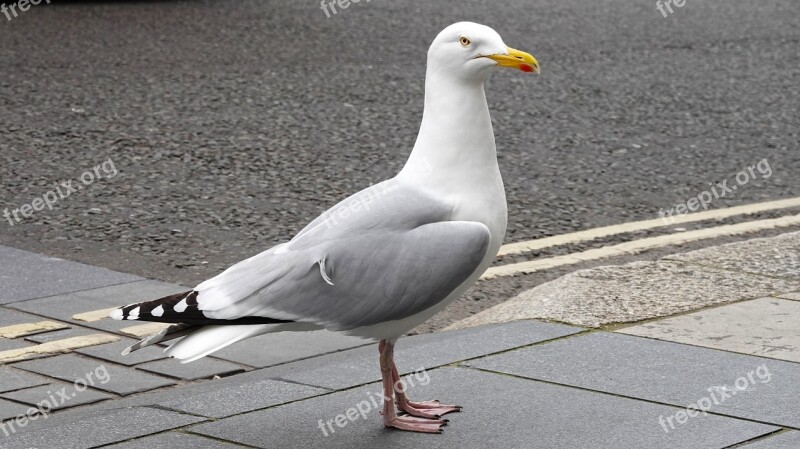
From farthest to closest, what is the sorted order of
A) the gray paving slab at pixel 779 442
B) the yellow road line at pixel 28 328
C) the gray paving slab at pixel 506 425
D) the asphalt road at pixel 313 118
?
the asphalt road at pixel 313 118 < the yellow road line at pixel 28 328 < the gray paving slab at pixel 506 425 < the gray paving slab at pixel 779 442

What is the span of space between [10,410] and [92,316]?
1222 mm

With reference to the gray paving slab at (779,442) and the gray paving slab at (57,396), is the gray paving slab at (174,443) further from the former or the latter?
the gray paving slab at (779,442)

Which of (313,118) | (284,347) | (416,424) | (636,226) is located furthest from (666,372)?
(313,118)

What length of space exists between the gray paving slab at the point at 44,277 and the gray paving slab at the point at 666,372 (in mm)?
2287

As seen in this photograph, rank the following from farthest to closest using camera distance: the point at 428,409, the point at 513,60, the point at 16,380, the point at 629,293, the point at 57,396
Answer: the point at 629,293
the point at 16,380
the point at 57,396
the point at 428,409
the point at 513,60

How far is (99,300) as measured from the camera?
5.98 metres

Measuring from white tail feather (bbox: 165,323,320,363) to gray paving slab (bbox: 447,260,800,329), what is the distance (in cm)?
192

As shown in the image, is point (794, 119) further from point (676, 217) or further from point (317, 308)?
point (317, 308)

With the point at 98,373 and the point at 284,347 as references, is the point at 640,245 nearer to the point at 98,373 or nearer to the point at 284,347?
the point at 284,347

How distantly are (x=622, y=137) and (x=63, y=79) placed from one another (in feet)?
18.5

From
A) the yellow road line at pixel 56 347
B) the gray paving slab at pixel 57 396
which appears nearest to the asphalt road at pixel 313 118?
the yellow road line at pixel 56 347

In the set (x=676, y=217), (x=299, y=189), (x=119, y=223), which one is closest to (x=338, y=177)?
(x=299, y=189)

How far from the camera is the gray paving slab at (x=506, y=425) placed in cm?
418

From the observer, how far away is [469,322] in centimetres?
586
